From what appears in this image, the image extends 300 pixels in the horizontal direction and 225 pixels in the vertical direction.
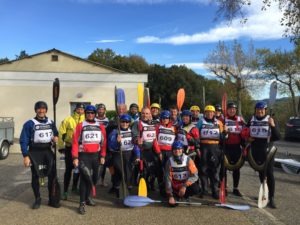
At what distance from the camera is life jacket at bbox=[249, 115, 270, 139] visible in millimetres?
7531

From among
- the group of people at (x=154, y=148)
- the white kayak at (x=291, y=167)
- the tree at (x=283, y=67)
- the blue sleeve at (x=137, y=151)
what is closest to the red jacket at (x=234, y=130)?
the group of people at (x=154, y=148)

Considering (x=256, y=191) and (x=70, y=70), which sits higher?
(x=70, y=70)

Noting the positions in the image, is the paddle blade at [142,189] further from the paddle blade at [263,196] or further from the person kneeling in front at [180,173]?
the paddle blade at [263,196]

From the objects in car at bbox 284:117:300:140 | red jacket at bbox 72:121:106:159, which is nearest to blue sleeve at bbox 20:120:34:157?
red jacket at bbox 72:121:106:159

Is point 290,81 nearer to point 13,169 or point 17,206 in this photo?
point 13,169

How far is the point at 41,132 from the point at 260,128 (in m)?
3.97

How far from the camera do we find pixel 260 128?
7586 millimetres

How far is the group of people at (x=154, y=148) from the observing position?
7.25m

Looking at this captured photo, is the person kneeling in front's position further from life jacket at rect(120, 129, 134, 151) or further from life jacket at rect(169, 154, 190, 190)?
life jacket at rect(120, 129, 134, 151)

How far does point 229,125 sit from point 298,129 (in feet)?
58.0

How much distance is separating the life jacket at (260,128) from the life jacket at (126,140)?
2312 millimetres

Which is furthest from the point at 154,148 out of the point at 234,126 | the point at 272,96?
the point at 272,96

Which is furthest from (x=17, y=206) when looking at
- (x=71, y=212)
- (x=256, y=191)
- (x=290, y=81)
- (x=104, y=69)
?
(x=290, y=81)

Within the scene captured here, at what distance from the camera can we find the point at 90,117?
732 centimetres
